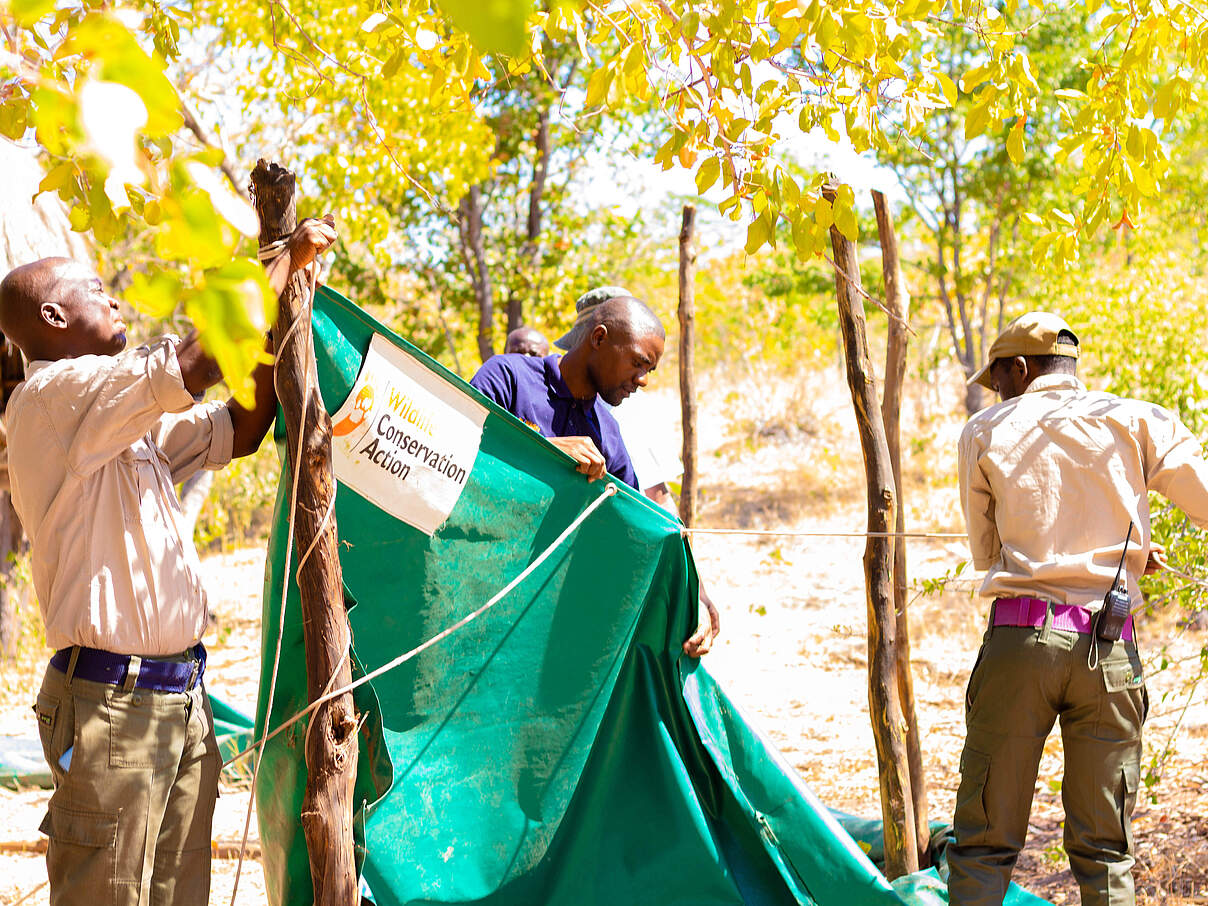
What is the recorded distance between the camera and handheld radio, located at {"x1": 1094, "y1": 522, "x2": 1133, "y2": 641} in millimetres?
3037

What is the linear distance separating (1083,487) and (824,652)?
16.0 ft

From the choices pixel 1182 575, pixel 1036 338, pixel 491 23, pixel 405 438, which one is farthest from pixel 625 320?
pixel 491 23

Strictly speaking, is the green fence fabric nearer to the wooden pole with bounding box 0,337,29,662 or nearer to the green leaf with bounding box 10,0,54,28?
the green leaf with bounding box 10,0,54,28

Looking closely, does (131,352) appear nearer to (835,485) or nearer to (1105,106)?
(1105,106)

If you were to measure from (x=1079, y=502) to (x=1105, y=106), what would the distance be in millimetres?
1076

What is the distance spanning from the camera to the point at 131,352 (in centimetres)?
228

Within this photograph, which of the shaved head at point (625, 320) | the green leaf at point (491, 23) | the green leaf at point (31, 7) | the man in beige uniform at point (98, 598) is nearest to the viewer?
the green leaf at point (491, 23)

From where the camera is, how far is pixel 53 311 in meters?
2.46

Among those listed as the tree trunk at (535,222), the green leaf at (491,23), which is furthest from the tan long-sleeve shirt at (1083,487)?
the tree trunk at (535,222)

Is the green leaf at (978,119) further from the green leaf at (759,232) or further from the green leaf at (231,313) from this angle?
the green leaf at (231,313)

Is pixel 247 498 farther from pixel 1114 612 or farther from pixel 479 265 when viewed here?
pixel 1114 612

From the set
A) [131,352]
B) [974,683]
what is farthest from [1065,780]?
[131,352]

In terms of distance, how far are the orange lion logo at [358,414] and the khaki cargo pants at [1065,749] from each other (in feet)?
5.82

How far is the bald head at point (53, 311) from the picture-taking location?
2.45 meters
